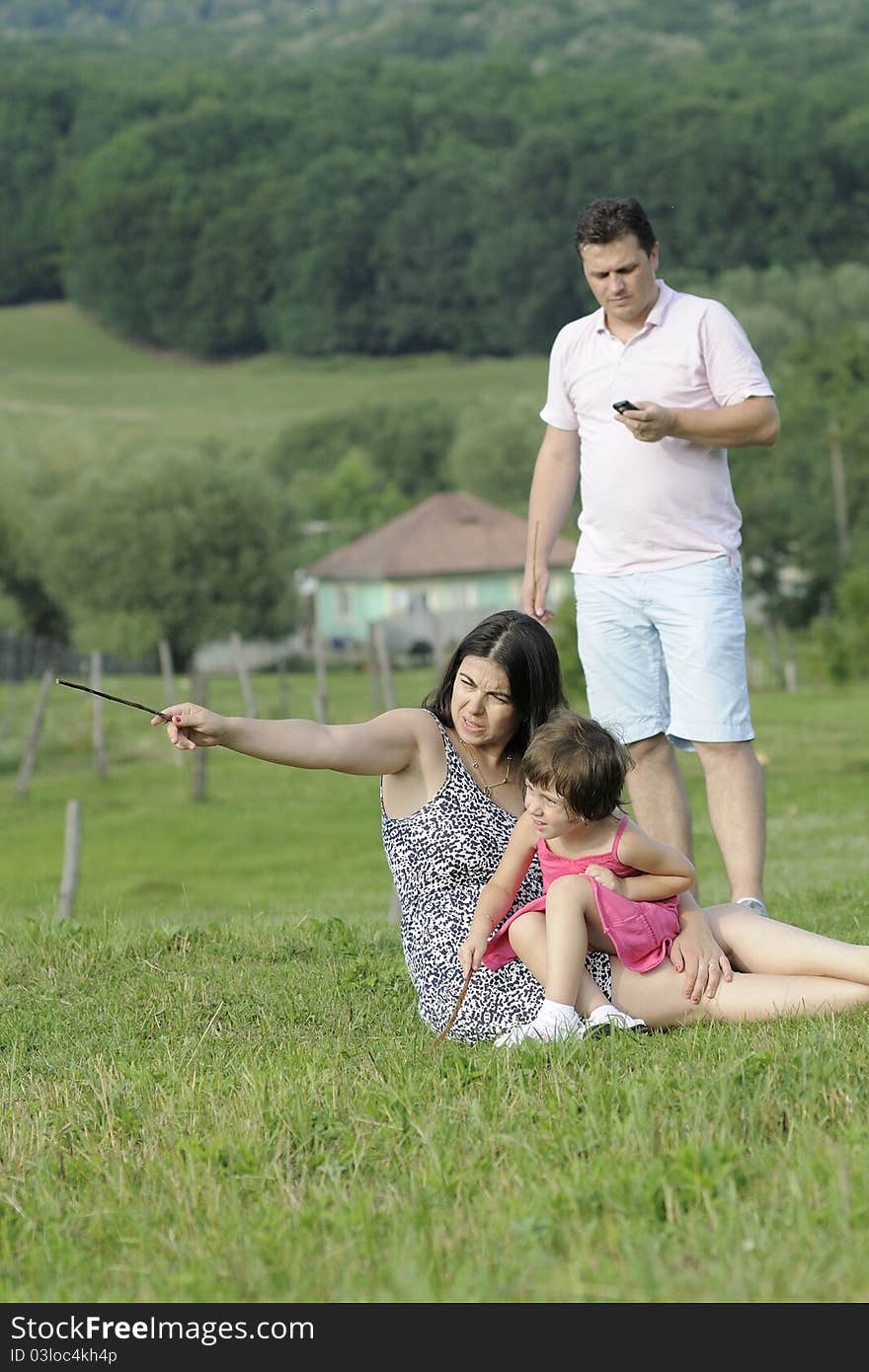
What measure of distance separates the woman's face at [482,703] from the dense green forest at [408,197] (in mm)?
88534

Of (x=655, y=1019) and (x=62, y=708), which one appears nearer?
(x=655, y=1019)

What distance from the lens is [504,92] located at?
580 ft

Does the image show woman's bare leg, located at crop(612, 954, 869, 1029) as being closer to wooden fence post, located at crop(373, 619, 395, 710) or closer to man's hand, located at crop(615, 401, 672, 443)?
man's hand, located at crop(615, 401, 672, 443)

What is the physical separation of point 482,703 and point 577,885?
66cm

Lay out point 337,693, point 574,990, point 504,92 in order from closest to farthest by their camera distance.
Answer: point 574,990, point 337,693, point 504,92

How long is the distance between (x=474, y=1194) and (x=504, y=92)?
18513cm

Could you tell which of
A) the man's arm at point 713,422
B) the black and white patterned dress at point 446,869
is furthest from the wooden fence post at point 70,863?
the black and white patterned dress at point 446,869

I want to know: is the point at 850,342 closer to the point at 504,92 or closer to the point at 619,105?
the point at 619,105

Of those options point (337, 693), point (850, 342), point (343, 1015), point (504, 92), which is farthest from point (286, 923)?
point (504, 92)

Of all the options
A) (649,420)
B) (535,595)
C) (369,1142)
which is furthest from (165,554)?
(369,1142)

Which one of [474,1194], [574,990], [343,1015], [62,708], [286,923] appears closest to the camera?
[474,1194]

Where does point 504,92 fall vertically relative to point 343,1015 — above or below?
above

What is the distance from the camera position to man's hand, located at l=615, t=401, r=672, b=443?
5.93m

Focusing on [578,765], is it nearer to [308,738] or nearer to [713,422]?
[308,738]
